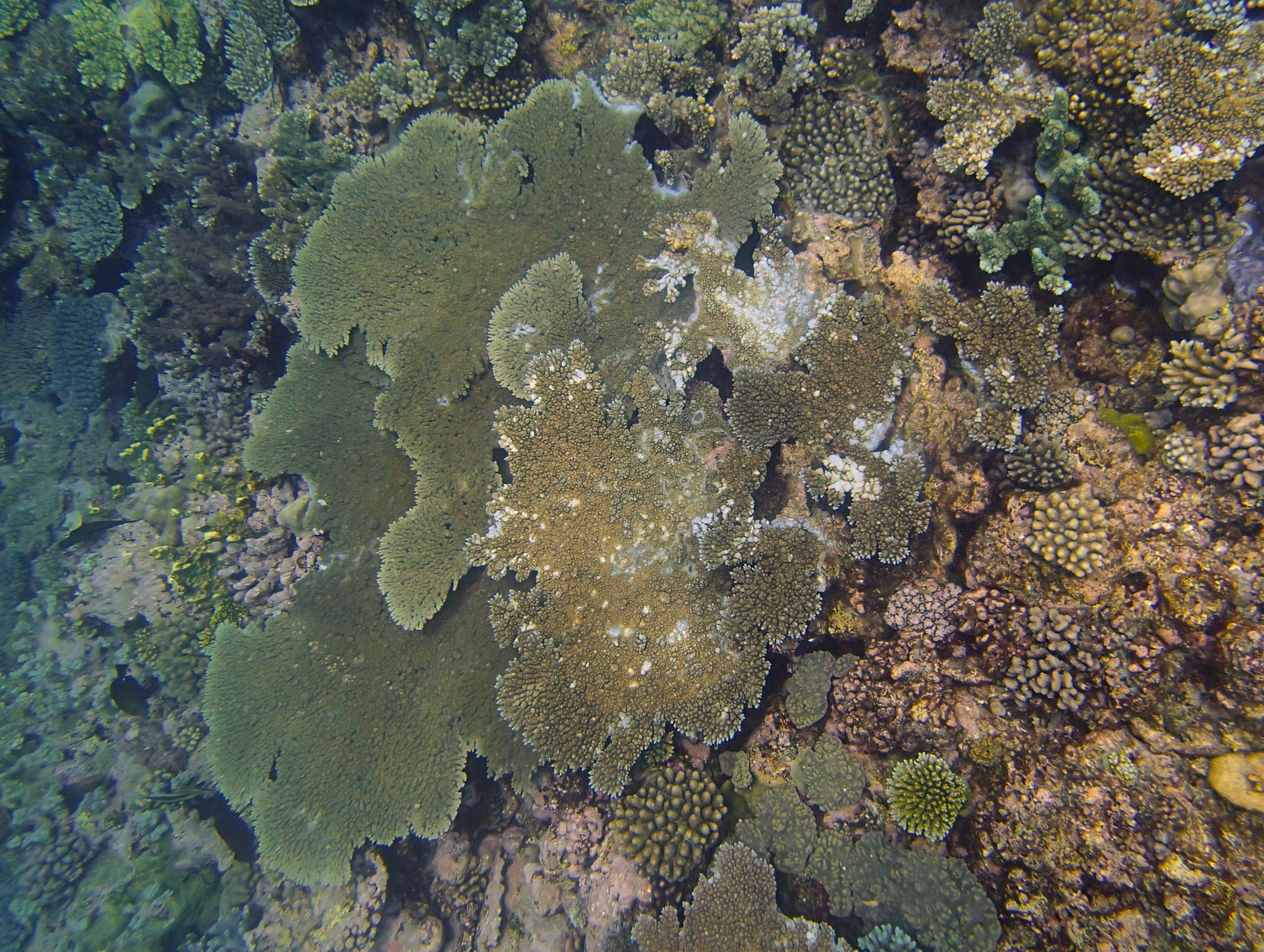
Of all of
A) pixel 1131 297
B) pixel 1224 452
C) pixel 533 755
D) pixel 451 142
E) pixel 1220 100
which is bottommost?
pixel 533 755

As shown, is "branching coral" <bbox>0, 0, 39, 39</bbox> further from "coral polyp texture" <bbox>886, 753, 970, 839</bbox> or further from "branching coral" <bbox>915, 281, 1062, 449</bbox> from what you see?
"coral polyp texture" <bbox>886, 753, 970, 839</bbox>

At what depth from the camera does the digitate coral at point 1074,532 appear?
308 centimetres

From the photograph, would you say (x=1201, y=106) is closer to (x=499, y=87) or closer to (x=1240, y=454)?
(x=1240, y=454)

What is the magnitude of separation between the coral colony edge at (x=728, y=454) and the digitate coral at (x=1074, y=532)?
0.8 inches

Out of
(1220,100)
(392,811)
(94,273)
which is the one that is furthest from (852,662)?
(94,273)

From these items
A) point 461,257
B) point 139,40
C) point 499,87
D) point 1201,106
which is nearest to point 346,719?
point 461,257

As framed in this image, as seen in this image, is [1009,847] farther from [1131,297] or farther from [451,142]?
[451,142]

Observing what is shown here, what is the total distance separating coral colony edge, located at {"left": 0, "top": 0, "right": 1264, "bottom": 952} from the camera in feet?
9.84

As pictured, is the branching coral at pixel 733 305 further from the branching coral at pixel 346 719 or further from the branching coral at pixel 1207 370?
the branching coral at pixel 346 719

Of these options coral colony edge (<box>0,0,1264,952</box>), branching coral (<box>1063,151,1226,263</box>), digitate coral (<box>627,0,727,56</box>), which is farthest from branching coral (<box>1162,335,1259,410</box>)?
digitate coral (<box>627,0,727,56</box>)

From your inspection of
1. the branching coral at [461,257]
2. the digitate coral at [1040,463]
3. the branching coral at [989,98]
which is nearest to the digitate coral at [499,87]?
the branching coral at [461,257]

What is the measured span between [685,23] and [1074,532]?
15.3ft

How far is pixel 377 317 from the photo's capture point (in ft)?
15.8

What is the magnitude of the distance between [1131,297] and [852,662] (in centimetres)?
277
